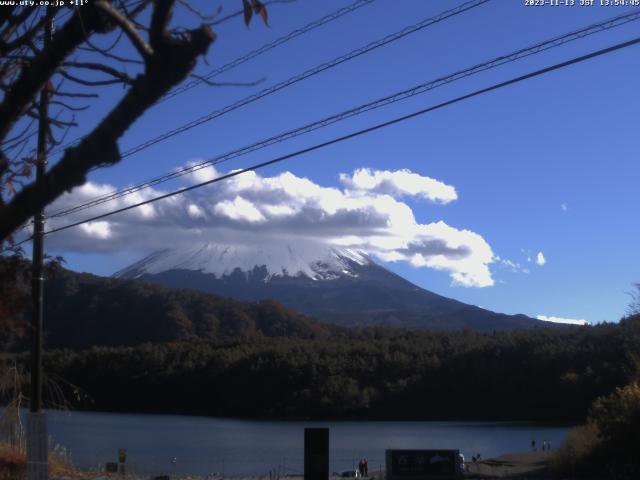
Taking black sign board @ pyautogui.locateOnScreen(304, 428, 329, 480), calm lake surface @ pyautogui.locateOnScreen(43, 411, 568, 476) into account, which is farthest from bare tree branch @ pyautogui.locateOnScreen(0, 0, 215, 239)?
calm lake surface @ pyautogui.locateOnScreen(43, 411, 568, 476)

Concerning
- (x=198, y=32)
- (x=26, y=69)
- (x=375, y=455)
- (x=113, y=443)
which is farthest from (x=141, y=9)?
(x=113, y=443)

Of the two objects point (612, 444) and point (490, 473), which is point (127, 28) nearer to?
point (612, 444)

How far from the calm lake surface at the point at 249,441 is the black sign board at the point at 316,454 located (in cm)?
2497

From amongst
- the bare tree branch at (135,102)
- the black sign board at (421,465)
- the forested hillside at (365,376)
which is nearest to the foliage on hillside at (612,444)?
the black sign board at (421,465)

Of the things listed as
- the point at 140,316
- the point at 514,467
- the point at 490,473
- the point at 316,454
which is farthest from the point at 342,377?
the point at 316,454

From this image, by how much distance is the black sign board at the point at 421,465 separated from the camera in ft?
88.4

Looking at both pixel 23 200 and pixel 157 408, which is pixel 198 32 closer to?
pixel 23 200

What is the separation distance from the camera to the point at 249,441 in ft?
178

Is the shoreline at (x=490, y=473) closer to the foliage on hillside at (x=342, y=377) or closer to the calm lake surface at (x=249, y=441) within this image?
the calm lake surface at (x=249, y=441)

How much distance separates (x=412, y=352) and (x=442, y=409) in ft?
33.2

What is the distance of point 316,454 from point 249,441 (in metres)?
46.1

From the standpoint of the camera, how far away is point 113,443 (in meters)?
49.8

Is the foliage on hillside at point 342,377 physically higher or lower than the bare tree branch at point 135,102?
lower

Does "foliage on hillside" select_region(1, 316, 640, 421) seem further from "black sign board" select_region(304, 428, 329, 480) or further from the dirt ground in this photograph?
"black sign board" select_region(304, 428, 329, 480)
